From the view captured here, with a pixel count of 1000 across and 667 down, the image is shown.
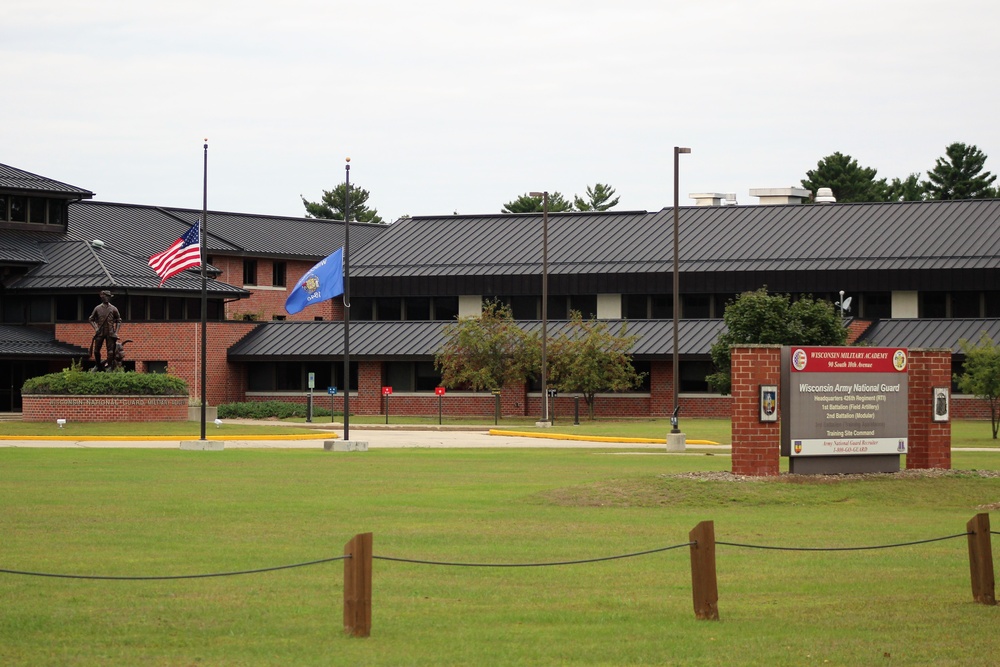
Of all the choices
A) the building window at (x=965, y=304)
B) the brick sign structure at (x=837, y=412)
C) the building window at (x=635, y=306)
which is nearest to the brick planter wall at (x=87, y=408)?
the building window at (x=635, y=306)

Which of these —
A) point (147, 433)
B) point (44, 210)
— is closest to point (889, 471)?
point (147, 433)

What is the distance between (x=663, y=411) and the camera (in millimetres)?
66750

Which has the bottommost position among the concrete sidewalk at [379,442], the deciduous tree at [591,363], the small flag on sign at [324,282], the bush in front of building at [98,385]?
the concrete sidewalk at [379,442]

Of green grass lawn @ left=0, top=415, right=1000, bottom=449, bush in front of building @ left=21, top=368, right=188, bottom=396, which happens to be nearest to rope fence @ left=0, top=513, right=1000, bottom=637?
green grass lawn @ left=0, top=415, right=1000, bottom=449

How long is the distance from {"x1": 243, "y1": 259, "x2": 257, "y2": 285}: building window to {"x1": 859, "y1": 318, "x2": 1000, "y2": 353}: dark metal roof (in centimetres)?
3538

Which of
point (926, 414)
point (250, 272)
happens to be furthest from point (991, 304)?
point (926, 414)

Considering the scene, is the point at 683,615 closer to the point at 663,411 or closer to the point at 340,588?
the point at 340,588

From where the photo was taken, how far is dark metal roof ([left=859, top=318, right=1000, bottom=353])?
6412 cm

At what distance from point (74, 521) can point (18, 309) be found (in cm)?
5227

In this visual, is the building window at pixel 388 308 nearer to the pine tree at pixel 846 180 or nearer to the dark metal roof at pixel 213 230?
the dark metal roof at pixel 213 230

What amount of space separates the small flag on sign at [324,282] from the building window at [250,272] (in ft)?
128

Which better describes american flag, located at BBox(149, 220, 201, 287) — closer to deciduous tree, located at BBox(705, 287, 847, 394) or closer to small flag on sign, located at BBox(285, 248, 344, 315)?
small flag on sign, located at BBox(285, 248, 344, 315)

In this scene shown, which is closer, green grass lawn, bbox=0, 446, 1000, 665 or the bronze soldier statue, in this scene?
green grass lawn, bbox=0, 446, 1000, 665

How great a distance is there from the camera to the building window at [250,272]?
A: 84.2 metres
